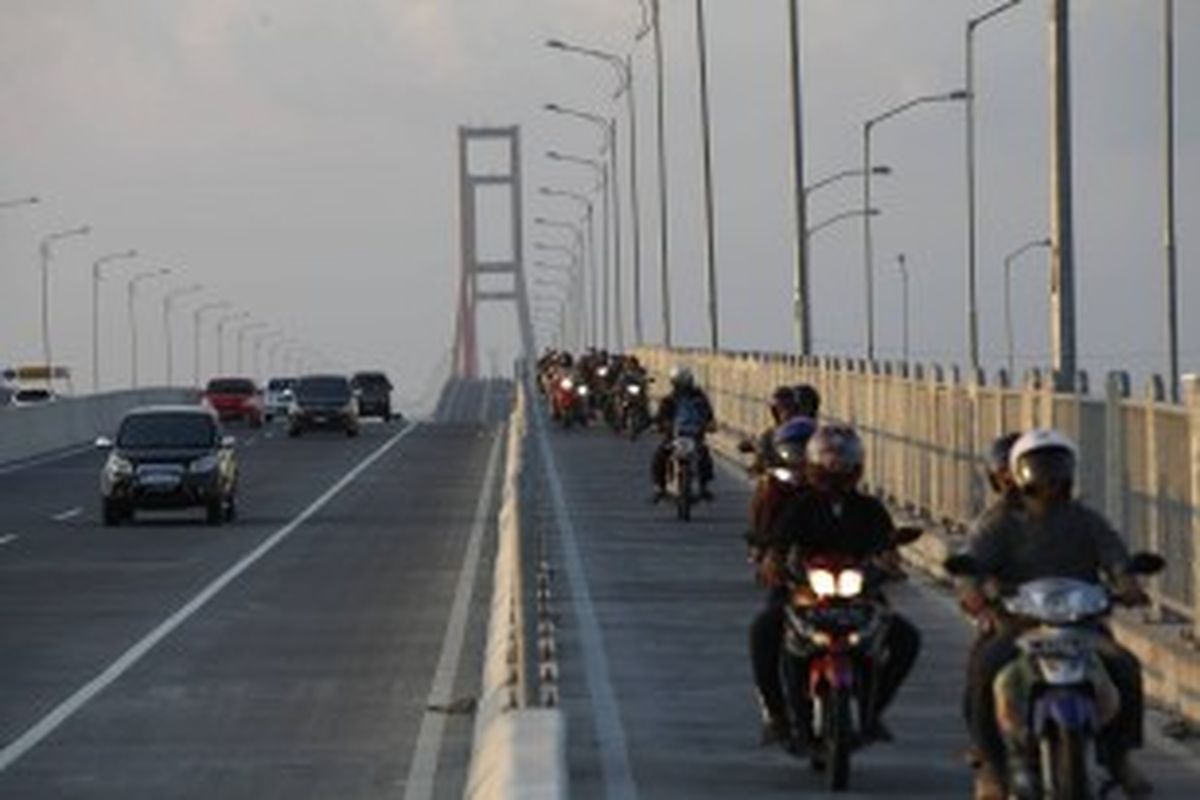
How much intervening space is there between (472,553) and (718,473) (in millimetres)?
16352

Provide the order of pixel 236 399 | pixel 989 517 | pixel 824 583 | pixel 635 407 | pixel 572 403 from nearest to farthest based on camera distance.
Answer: pixel 989 517
pixel 824 583
pixel 635 407
pixel 572 403
pixel 236 399

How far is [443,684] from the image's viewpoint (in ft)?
84.1

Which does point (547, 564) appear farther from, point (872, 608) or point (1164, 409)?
point (872, 608)

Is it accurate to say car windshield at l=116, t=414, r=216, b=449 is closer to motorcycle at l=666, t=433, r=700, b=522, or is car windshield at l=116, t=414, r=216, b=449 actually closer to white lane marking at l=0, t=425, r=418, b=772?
white lane marking at l=0, t=425, r=418, b=772

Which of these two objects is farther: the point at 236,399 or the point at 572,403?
the point at 236,399

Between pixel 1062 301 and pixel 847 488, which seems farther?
pixel 1062 301

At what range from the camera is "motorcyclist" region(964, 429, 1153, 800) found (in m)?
14.4

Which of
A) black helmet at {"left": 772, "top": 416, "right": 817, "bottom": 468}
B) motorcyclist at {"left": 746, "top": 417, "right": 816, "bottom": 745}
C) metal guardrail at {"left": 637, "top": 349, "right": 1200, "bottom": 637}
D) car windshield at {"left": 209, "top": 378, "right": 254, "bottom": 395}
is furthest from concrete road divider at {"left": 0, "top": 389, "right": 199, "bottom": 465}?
motorcyclist at {"left": 746, "top": 417, "right": 816, "bottom": 745}

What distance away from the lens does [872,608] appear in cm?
1705

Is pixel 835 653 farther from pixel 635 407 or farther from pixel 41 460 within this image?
pixel 41 460

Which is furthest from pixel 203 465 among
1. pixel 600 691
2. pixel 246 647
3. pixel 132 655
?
pixel 600 691

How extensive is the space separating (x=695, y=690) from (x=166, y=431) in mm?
30112

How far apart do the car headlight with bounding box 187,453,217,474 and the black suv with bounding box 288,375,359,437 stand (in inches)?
1776

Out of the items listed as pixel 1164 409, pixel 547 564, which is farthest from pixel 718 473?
pixel 1164 409
